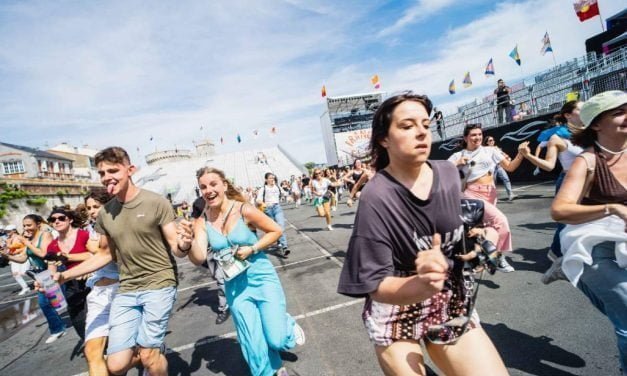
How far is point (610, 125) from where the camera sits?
6.49 ft

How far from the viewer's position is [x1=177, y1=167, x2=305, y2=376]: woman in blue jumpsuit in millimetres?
2693

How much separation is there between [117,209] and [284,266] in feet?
15.3

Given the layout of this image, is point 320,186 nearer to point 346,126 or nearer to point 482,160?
point 482,160

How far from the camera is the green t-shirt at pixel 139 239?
2.84 metres

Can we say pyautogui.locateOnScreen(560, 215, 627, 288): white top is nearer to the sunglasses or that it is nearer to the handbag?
the handbag

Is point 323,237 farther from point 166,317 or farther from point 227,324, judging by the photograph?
point 166,317

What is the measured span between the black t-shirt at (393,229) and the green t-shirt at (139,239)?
210cm

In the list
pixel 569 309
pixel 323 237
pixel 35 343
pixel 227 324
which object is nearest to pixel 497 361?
pixel 569 309

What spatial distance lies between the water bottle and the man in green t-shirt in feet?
3.81

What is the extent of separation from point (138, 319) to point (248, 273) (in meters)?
1.01


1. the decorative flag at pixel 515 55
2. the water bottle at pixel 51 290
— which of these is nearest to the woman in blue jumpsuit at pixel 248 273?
the water bottle at pixel 51 290

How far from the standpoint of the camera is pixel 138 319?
2.82 metres

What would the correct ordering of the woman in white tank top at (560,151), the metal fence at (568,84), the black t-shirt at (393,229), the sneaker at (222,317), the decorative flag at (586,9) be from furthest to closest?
the decorative flag at (586,9)
the metal fence at (568,84)
the sneaker at (222,317)
the woman in white tank top at (560,151)
the black t-shirt at (393,229)

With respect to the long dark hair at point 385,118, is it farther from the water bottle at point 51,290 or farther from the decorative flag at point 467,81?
the decorative flag at point 467,81
